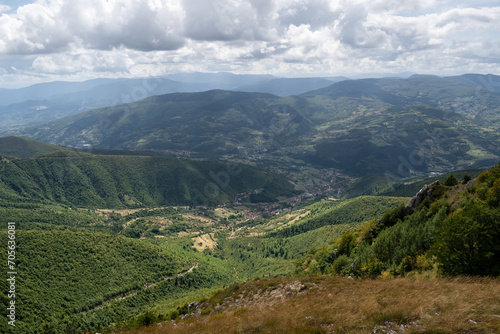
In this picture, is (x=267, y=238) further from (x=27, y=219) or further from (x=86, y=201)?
(x=86, y=201)

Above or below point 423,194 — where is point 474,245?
above

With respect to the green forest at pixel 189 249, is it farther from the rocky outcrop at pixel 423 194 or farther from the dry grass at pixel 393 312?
the dry grass at pixel 393 312

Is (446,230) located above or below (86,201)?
above

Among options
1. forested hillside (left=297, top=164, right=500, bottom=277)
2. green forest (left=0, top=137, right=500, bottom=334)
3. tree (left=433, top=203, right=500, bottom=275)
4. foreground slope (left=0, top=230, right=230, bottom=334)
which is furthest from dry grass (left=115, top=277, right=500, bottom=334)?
foreground slope (left=0, top=230, right=230, bottom=334)

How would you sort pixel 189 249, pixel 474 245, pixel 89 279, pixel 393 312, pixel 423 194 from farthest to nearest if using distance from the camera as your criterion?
pixel 189 249 → pixel 89 279 → pixel 423 194 → pixel 474 245 → pixel 393 312

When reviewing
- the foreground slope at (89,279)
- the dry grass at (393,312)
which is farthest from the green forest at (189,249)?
the dry grass at (393,312)

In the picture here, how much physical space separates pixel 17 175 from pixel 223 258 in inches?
6991

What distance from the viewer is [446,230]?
17.5 meters

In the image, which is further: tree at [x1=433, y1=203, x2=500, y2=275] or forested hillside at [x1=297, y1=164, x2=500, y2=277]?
forested hillside at [x1=297, y1=164, x2=500, y2=277]

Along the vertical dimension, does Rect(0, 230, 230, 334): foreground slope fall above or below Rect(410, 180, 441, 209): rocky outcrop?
below

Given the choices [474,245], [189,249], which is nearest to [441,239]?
[474,245]

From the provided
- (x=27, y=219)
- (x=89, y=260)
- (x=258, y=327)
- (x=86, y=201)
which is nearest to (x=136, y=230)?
(x=27, y=219)

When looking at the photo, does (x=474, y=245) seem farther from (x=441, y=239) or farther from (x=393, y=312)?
(x=393, y=312)

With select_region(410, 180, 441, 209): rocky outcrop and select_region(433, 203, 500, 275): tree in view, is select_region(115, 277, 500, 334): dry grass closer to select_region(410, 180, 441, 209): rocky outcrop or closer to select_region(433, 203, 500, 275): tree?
select_region(433, 203, 500, 275): tree
